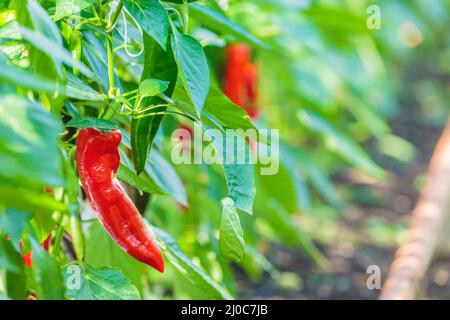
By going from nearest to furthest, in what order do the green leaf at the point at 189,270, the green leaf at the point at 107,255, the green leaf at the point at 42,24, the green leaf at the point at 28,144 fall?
the green leaf at the point at 28,144
the green leaf at the point at 42,24
the green leaf at the point at 189,270
the green leaf at the point at 107,255

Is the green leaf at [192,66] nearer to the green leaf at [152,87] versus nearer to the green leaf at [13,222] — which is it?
the green leaf at [152,87]

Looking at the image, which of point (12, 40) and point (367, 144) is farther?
point (367, 144)

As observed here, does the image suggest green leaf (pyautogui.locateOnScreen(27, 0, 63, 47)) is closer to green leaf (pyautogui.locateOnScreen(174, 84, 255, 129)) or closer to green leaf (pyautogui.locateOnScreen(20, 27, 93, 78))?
green leaf (pyautogui.locateOnScreen(20, 27, 93, 78))

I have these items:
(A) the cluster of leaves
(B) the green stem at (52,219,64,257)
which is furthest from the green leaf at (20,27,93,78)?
(B) the green stem at (52,219,64,257)

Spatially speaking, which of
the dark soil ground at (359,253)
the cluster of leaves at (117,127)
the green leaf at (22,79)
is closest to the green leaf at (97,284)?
the cluster of leaves at (117,127)

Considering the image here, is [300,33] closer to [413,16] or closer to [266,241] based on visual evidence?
[266,241]

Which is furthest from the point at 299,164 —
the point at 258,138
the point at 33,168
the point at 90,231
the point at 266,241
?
the point at 33,168

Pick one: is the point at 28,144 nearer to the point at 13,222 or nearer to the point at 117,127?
the point at 13,222
